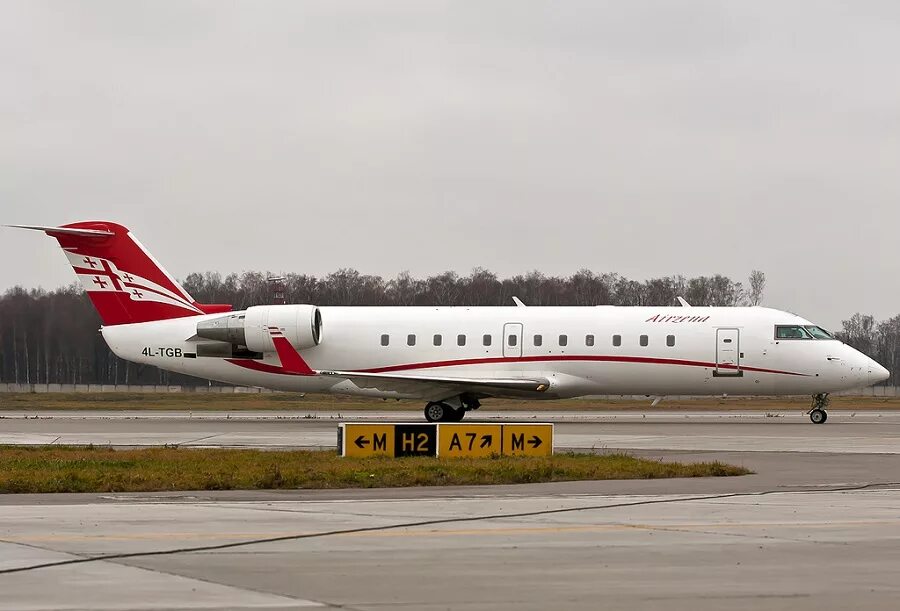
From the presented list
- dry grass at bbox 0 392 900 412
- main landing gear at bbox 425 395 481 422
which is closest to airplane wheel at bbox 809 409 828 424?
main landing gear at bbox 425 395 481 422

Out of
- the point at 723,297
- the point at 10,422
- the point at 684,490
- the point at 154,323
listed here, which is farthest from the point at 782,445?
the point at 723,297

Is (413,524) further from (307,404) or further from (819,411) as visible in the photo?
(307,404)

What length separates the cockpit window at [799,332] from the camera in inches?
1467

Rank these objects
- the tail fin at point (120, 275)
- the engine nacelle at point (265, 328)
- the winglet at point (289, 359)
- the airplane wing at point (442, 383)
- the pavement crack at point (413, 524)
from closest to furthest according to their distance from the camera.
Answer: the pavement crack at point (413, 524) → the winglet at point (289, 359) → the airplane wing at point (442, 383) → the engine nacelle at point (265, 328) → the tail fin at point (120, 275)

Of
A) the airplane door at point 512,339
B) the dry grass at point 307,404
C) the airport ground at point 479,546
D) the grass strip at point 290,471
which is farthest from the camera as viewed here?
the dry grass at point 307,404

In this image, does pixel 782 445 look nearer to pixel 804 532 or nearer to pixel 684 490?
pixel 684 490

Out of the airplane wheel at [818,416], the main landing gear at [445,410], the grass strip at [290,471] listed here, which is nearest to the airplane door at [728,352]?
the airplane wheel at [818,416]

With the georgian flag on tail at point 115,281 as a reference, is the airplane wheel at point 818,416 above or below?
below

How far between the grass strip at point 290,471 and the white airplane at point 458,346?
13.0 m

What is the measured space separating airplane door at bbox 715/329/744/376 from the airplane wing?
519 centimetres

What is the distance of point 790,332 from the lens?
1470 inches

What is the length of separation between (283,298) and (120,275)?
38.0 meters

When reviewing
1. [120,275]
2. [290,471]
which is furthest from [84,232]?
[290,471]

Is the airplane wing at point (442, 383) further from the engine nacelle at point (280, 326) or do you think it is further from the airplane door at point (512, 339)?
the engine nacelle at point (280, 326)
